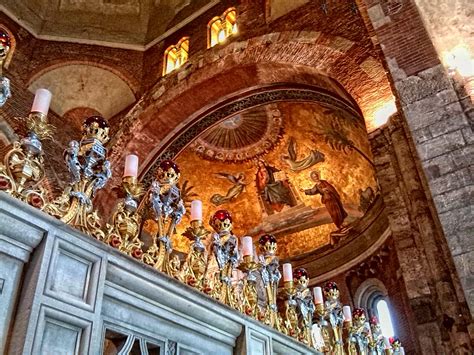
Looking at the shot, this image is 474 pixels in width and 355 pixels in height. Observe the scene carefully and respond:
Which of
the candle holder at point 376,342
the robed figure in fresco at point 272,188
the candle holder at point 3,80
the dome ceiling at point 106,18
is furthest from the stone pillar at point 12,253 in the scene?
the robed figure in fresco at point 272,188

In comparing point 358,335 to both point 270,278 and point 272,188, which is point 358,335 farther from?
point 272,188

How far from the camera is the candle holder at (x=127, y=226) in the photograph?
2496 mm

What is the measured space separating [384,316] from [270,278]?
353 inches

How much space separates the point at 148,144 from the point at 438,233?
20.9ft

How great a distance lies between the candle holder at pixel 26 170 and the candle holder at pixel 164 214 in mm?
724

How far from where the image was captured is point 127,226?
2.59 meters

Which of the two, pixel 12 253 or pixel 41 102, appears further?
pixel 41 102

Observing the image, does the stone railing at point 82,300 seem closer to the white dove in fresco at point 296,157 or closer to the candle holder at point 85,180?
the candle holder at point 85,180

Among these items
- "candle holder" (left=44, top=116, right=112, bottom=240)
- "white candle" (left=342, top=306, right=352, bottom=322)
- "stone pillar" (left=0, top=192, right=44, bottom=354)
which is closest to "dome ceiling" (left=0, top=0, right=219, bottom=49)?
"white candle" (left=342, top=306, right=352, bottom=322)

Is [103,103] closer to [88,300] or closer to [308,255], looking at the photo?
[308,255]

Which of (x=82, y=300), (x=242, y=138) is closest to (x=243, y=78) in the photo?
(x=242, y=138)

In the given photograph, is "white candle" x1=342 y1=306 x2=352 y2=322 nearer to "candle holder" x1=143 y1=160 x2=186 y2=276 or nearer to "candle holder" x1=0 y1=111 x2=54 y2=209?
"candle holder" x1=143 y1=160 x2=186 y2=276

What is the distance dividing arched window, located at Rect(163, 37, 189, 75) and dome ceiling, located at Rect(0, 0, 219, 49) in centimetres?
57

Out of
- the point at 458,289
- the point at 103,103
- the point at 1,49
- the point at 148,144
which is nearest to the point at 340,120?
the point at 148,144
